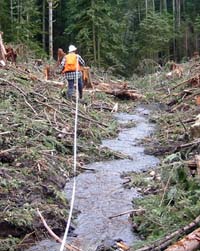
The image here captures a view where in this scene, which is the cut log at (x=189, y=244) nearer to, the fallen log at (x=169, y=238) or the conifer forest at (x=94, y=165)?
the conifer forest at (x=94, y=165)

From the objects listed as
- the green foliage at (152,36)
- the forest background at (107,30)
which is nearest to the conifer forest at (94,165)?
the forest background at (107,30)

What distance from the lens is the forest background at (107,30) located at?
92.6ft

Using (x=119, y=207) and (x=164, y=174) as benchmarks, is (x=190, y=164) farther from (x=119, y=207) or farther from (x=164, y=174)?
(x=119, y=207)

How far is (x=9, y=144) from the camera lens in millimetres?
7484

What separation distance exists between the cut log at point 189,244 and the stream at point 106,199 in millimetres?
1182

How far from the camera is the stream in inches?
206

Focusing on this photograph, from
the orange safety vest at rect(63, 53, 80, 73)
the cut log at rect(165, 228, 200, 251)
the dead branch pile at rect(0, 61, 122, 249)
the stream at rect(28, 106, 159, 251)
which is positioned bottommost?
the stream at rect(28, 106, 159, 251)

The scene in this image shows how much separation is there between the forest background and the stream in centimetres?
1451

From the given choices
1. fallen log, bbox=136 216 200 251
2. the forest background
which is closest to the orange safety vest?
fallen log, bbox=136 216 200 251

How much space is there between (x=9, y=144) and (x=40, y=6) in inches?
1185

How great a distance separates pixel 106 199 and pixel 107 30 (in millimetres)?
23759

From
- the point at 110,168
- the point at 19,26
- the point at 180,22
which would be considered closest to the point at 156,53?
the point at 180,22

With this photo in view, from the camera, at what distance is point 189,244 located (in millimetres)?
3916

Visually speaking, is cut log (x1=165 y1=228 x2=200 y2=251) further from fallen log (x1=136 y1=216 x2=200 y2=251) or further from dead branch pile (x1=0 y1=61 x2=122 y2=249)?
dead branch pile (x1=0 y1=61 x2=122 y2=249)
